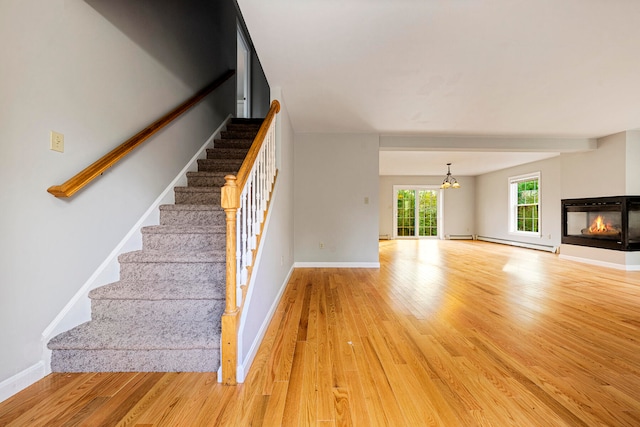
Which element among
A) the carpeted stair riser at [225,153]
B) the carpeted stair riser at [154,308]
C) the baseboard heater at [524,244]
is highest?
the carpeted stair riser at [225,153]

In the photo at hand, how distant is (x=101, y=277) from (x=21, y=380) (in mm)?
652

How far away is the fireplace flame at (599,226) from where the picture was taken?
15.2 ft

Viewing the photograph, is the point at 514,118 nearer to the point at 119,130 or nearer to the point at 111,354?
the point at 119,130

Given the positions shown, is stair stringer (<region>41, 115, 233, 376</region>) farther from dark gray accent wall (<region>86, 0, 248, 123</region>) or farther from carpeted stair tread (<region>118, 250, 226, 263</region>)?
dark gray accent wall (<region>86, 0, 248, 123</region>)

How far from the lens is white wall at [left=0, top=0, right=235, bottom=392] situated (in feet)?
4.47

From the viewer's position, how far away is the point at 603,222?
4.69 m

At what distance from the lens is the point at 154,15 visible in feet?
8.41

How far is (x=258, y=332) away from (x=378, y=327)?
3.12 ft

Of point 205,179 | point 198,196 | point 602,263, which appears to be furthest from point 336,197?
point 602,263

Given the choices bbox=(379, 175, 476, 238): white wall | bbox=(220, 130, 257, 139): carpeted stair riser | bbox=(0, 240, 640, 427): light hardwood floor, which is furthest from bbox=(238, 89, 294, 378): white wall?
bbox=(379, 175, 476, 238): white wall

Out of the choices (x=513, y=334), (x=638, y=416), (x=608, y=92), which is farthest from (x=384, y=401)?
(x=608, y=92)

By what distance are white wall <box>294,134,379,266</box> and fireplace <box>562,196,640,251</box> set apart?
395cm

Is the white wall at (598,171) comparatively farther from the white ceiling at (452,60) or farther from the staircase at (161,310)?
the staircase at (161,310)

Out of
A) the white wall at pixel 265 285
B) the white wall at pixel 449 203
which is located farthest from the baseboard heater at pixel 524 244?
the white wall at pixel 265 285
